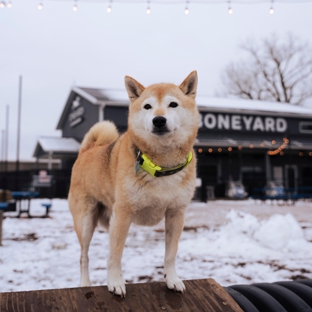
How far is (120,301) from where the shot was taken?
152 centimetres

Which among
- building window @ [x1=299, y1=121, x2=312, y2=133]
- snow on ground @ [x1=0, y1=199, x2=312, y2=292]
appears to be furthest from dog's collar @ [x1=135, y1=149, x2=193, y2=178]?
building window @ [x1=299, y1=121, x2=312, y2=133]

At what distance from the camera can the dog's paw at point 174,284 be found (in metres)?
1.65

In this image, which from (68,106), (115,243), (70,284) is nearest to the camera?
(115,243)

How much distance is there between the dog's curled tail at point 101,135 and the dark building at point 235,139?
11.4 meters

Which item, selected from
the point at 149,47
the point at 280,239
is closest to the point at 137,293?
the point at 149,47

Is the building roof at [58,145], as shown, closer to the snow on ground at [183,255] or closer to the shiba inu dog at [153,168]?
the snow on ground at [183,255]

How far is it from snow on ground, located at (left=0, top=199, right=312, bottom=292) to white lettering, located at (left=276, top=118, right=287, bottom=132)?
1083cm

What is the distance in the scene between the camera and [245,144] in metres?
14.9

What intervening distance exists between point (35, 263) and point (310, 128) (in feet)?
56.9

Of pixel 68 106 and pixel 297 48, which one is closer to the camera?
pixel 297 48

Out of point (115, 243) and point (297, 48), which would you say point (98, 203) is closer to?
point (115, 243)

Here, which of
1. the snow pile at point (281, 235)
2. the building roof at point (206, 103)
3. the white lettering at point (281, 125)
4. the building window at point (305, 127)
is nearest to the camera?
the snow pile at point (281, 235)

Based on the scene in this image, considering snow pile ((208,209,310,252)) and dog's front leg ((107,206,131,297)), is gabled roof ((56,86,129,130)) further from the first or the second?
dog's front leg ((107,206,131,297))

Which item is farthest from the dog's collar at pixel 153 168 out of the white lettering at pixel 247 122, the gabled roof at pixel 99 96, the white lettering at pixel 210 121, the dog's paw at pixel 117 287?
Result: the white lettering at pixel 247 122
